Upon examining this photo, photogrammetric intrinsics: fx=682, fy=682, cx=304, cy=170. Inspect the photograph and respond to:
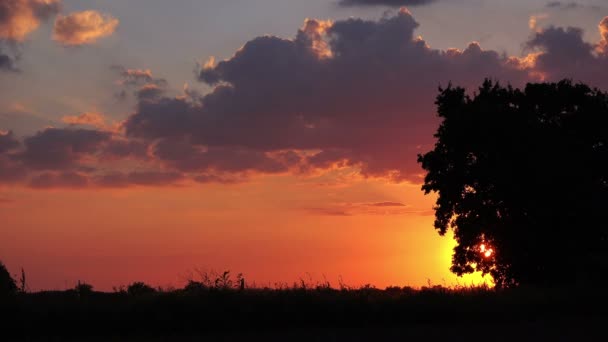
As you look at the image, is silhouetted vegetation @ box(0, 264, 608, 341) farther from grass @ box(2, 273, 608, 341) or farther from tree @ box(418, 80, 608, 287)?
tree @ box(418, 80, 608, 287)

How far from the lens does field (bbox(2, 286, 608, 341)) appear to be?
18.0 metres

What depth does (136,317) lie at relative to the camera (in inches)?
738

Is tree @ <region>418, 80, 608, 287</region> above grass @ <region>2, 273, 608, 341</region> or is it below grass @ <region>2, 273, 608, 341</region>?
above

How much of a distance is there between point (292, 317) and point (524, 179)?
22.5m

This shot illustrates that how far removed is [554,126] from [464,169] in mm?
5711

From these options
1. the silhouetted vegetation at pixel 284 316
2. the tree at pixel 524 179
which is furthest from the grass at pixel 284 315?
the tree at pixel 524 179

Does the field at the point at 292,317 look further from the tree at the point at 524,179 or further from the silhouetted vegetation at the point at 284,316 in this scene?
the tree at the point at 524,179

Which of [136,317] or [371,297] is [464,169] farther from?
[136,317]

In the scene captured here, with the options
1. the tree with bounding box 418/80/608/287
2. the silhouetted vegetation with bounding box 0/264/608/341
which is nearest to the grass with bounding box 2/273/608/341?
the silhouetted vegetation with bounding box 0/264/608/341

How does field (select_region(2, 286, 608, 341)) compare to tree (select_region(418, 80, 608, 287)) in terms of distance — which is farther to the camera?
tree (select_region(418, 80, 608, 287))

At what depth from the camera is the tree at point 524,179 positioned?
121 feet

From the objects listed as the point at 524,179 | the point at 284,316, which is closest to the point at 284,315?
the point at 284,316

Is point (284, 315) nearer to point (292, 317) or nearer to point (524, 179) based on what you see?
point (292, 317)

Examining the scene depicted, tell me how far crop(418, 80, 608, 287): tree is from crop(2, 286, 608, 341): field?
16.3 m
